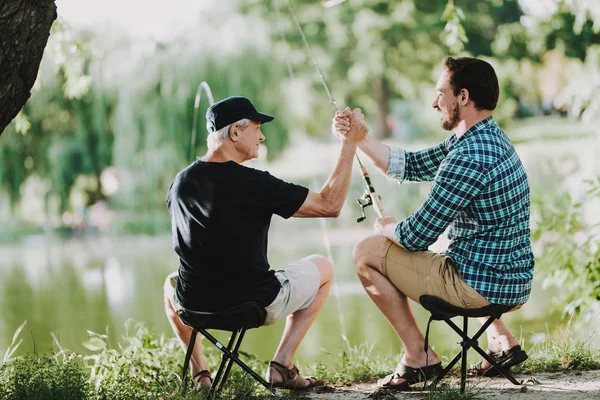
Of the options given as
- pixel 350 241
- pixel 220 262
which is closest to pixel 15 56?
pixel 220 262

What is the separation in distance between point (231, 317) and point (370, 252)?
58cm

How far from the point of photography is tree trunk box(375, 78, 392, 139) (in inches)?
1003

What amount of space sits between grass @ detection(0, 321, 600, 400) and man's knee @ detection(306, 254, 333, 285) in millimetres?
472

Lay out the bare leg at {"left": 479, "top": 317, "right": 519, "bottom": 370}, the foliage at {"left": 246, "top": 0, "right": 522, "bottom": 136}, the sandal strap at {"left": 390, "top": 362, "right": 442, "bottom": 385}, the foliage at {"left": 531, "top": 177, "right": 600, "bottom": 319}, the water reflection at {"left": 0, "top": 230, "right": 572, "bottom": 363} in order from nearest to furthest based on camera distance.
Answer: the sandal strap at {"left": 390, "top": 362, "right": 442, "bottom": 385}, the bare leg at {"left": 479, "top": 317, "right": 519, "bottom": 370}, the foliage at {"left": 531, "top": 177, "right": 600, "bottom": 319}, the water reflection at {"left": 0, "top": 230, "right": 572, "bottom": 363}, the foliage at {"left": 246, "top": 0, "right": 522, "bottom": 136}

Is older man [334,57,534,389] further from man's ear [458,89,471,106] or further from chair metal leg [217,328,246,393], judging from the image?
chair metal leg [217,328,246,393]

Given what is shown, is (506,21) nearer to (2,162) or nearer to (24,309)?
(2,162)

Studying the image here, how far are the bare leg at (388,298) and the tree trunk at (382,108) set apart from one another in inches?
874

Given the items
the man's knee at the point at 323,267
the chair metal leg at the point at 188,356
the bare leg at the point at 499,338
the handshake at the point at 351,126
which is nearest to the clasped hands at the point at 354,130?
the handshake at the point at 351,126

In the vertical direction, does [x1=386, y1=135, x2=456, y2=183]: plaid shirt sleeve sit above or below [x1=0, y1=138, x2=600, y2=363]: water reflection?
above

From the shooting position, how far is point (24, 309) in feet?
30.8

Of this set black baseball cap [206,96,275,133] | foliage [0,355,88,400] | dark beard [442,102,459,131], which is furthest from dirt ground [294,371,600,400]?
black baseball cap [206,96,275,133]

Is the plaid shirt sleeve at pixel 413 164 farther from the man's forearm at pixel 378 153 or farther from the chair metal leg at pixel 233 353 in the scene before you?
the chair metal leg at pixel 233 353

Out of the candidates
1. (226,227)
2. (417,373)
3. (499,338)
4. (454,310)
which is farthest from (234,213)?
(499,338)

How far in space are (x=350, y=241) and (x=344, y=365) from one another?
465 inches
